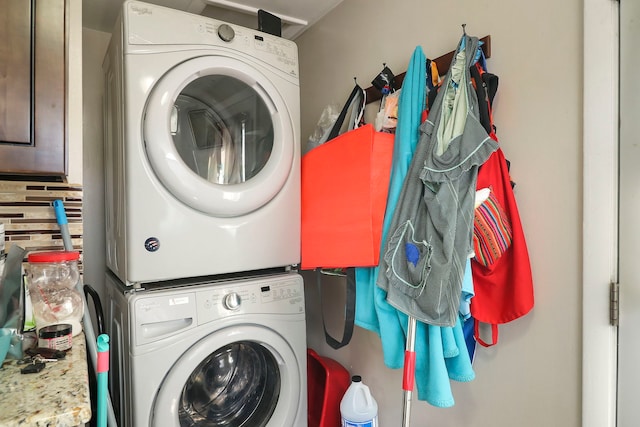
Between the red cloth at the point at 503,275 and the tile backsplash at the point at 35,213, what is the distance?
135cm

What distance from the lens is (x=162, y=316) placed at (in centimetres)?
134

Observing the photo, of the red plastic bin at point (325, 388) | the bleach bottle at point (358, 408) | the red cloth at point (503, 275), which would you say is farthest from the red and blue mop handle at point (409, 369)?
the red plastic bin at point (325, 388)

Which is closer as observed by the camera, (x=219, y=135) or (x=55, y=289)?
(x=55, y=289)

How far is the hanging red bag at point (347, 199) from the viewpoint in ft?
4.38

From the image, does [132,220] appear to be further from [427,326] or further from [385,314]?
[427,326]

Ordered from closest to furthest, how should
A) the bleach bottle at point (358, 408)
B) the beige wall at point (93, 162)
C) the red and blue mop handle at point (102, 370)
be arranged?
the red and blue mop handle at point (102, 370) < the bleach bottle at point (358, 408) < the beige wall at point (93, 162)

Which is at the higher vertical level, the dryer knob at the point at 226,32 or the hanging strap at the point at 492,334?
the dryer knob at the point at 226,32

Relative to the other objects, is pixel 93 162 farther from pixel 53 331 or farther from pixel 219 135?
pixel 53 331

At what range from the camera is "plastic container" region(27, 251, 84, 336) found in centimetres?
100

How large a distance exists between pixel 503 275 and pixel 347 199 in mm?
557

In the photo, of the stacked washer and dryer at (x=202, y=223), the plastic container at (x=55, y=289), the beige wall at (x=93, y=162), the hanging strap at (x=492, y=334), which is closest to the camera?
the plastic container at (x=55, y=289)

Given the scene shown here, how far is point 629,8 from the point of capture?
1011mm

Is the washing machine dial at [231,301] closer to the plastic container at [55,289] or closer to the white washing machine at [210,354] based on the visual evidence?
the white washing machine at [210,354]

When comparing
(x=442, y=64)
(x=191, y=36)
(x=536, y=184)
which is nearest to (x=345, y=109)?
(x=442, y=64)
